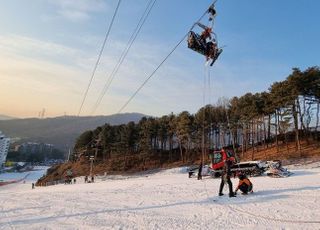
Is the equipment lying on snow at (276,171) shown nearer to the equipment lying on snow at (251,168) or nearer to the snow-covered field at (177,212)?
the equipment lying on snow at (251,168)

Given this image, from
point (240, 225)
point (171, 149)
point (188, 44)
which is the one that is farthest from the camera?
point (171, 149)

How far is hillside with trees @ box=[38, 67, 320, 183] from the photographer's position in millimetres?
54000

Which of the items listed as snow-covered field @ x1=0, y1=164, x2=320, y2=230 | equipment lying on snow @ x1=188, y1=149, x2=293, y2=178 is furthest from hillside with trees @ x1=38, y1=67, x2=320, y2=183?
snow-covered field @ x1=0, y1=164, x2=320, y2=230

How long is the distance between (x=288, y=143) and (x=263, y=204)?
53552mm

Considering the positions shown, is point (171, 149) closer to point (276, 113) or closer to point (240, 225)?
point (276, 113)

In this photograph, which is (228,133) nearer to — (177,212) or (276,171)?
(276,171)

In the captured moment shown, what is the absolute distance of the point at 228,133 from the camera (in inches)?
3044

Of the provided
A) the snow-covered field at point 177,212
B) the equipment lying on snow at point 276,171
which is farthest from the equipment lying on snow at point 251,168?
the snow-covered field at point 177,212

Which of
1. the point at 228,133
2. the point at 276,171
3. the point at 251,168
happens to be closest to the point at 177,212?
the point at 276,171

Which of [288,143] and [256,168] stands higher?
[288,143]

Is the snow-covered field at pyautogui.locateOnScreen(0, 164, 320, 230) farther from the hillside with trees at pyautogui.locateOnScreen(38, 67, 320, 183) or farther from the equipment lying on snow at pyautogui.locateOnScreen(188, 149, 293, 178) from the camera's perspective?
the hillside with trees at pyautogui.locateOnScreen(38, 67, 320, 183)

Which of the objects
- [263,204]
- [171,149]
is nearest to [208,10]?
[263,204]

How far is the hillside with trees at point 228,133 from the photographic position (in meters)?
54.0

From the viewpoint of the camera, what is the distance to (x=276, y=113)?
196 ft
